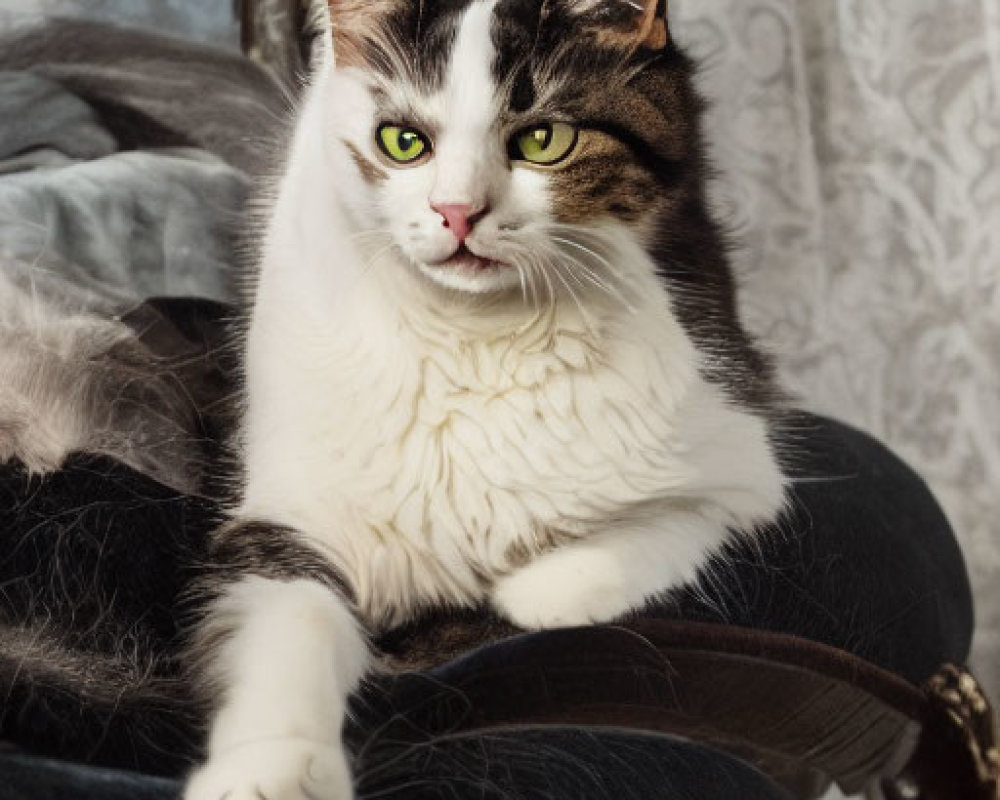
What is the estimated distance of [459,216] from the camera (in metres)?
0.58

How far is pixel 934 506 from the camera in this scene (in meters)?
0.95

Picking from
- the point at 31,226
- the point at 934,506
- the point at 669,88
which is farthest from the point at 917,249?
the point at 31,226

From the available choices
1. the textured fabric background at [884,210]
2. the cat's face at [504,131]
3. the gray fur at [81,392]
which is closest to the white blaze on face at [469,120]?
the cat's face at [504,131]

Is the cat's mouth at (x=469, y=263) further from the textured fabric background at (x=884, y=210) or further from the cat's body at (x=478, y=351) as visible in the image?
the textured fabric background at (x=884, y=210)

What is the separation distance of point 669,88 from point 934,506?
46 cm

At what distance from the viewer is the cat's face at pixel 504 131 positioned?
595 millimetres

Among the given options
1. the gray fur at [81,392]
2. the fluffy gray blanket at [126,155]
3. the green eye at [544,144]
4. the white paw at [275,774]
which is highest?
the green eye at [544,144]

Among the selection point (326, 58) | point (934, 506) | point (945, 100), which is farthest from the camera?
point (945, 100)

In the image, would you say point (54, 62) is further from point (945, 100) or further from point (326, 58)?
point (945, 100)

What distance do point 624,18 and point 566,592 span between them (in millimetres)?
296

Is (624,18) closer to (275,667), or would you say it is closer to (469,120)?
(469,120)

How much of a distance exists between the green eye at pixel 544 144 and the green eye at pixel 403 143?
0.15 feet

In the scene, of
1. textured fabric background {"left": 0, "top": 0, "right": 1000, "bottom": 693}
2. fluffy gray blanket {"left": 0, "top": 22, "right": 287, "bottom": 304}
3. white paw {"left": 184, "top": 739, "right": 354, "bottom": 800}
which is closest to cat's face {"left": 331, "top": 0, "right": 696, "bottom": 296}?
fluffy gray blanket {"left": 0, "top": 22, "right": 287, "bottom": 304}

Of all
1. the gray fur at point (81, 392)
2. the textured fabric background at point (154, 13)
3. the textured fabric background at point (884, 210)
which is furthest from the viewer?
the textured fabric background at point (884, 210)
